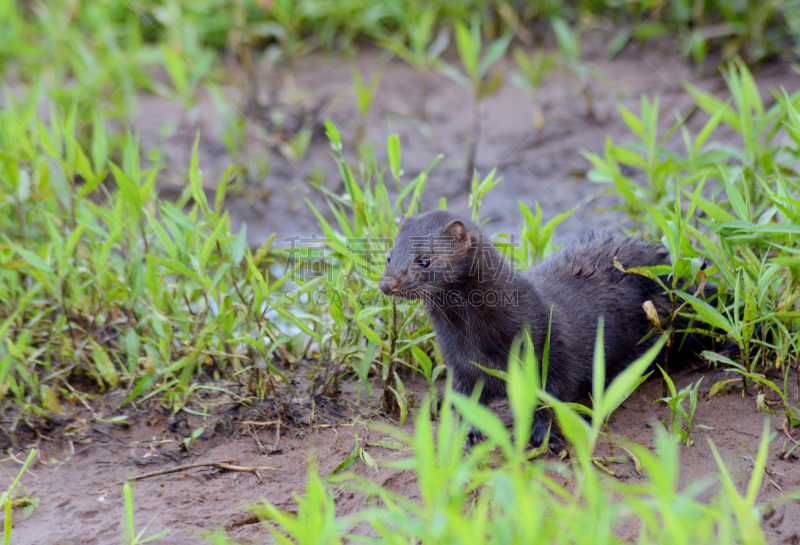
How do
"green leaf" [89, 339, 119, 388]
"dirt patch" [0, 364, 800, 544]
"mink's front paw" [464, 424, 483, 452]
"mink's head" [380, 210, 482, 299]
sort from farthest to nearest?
1. "green leaf" [89, 339, 119, 388]
2. "mink's front paw" [464, 424, 483, 452]
3. "mink's head" [380, 210, 482, 299]
4. "dirt patch" [0, 364, 800, 544]

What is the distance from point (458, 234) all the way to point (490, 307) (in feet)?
1.19

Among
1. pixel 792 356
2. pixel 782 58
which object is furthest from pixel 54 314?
pixel 782 58

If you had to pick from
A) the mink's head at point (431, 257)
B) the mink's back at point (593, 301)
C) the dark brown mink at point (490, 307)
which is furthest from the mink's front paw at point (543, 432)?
the mink's head at point (431, 257)

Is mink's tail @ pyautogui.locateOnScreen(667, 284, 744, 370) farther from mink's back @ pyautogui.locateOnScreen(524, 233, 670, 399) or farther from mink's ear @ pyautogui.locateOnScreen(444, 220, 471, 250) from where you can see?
mink's ear @ pyautogui.locateOnScreen(444, 220, 471, 250)

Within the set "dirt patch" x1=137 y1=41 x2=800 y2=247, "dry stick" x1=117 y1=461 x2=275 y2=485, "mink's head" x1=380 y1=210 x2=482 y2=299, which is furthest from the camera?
"dirt patch" x1=137 y1=41 x2=800 y2=247

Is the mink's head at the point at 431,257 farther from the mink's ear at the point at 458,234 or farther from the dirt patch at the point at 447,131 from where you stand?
the dirt patch at the point at 447,131

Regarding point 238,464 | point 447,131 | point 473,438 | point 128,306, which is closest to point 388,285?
point 473,438

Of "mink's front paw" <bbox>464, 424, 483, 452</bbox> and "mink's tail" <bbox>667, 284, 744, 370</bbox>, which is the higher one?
"mink's tail" <bbox>667, 284, 744, 370</bbox>

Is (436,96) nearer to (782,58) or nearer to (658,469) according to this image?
(782,58)

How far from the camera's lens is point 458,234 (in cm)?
318

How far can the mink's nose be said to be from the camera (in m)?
3.02

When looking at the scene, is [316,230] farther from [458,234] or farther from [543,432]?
[543,432]

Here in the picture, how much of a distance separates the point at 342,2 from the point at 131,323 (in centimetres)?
505

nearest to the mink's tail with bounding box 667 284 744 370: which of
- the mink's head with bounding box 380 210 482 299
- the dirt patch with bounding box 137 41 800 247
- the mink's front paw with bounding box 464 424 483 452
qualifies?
the mink's front paw with bounding box 464 424 483 452
